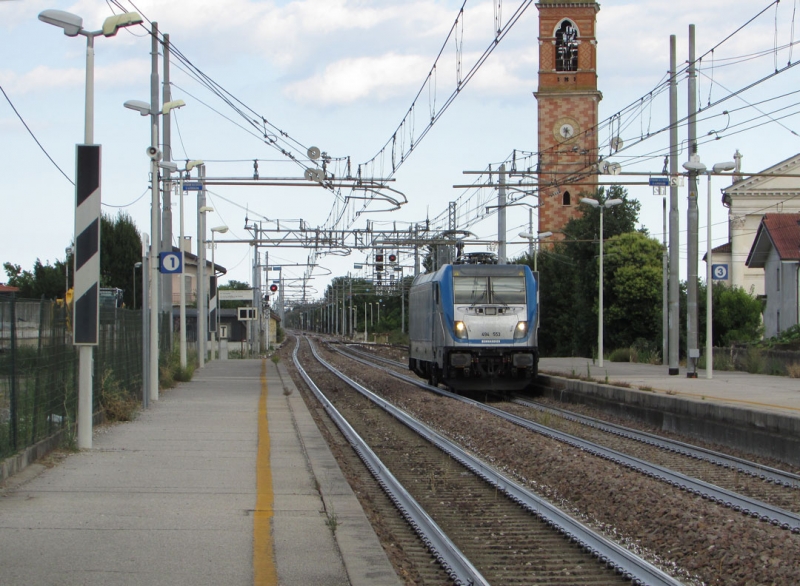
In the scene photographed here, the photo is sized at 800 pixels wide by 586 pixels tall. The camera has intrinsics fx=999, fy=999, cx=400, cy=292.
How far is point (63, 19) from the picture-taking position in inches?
455

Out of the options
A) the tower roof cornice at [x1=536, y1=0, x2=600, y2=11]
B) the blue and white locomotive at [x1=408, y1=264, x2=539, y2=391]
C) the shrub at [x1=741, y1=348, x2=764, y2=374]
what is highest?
the tower roof cornice at [x1=536, y1=0, x2=600, y2=11]

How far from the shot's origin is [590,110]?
6438 centimetres

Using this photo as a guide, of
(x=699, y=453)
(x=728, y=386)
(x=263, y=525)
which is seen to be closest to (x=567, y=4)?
(x=728, y=386)

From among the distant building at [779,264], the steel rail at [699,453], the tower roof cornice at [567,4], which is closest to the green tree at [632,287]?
the distant building at [779,264]

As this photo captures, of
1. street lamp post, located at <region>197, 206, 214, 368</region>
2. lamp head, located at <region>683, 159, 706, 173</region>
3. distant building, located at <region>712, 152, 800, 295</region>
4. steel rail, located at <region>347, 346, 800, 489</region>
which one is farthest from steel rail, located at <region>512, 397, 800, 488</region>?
distant building, located at <region>712, 152, 800, 295</region>

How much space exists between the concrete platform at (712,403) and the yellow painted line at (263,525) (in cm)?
715

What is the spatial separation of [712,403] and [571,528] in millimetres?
8374

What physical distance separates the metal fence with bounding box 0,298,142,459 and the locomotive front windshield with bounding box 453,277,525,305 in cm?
1158

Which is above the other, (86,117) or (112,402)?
(86,117)

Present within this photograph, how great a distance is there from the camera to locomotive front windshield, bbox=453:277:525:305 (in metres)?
25.0

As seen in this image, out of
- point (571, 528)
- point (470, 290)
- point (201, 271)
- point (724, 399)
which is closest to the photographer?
point (571, 528)

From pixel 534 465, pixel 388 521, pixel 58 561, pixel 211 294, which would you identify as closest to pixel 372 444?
pixel 534 465

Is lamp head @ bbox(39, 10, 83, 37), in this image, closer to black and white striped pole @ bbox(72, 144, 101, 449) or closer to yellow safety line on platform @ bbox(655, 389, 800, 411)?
black and white striped pole @ bbox(72, 144, 101, 449)

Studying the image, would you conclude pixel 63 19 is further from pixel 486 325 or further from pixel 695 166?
pixel 695 166
